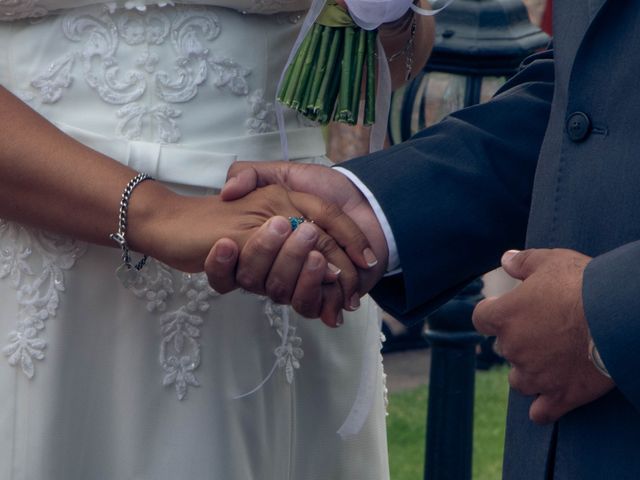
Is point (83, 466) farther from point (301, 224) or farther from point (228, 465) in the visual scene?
point (301, 224)

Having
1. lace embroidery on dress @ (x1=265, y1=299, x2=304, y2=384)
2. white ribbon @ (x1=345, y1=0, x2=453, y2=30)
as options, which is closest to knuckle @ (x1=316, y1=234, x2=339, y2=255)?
lace embroidery on dress @ (x1=265, y1=299, x2=304, y2=384)

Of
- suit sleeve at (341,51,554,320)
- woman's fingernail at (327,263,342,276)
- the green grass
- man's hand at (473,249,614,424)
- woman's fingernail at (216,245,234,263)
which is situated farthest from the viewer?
the green grass

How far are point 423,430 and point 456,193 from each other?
4626 mm

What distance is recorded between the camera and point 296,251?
8.32ft

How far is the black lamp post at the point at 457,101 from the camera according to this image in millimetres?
3766

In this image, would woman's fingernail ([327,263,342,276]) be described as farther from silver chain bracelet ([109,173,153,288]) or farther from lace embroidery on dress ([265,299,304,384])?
silver chain bracelet ([109,173,153,288])

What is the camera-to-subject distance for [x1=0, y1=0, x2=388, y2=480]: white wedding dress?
8.58 ft

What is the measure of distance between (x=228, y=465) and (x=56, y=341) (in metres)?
0.45

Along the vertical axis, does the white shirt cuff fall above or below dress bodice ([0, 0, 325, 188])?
below

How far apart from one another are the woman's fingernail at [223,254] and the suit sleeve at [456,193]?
0.40 meters

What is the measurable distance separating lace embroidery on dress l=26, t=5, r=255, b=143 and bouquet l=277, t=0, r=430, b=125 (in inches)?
6.3

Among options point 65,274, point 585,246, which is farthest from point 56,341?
point 585,246

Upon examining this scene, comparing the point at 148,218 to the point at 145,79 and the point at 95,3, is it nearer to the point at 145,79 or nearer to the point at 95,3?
the point at 145,79

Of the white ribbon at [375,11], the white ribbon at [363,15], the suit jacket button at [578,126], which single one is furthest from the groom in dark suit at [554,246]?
the white ribbon at [375,11]
